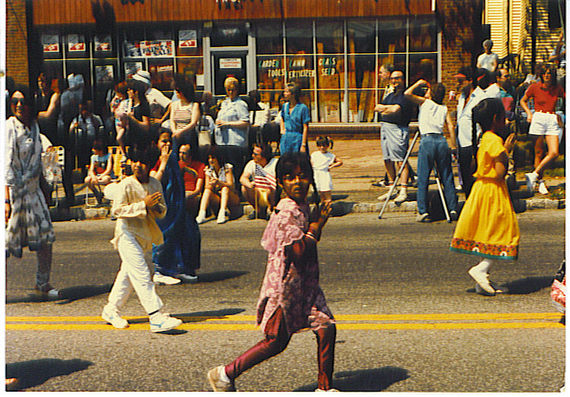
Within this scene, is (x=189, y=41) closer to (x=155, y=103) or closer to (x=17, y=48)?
(x=17, y=48)

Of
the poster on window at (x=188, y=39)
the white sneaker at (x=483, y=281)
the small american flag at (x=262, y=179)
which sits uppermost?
the poster on window at (x=188, y=39)

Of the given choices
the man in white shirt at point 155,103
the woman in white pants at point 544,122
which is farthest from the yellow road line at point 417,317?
the man in white shirt at point 155,103

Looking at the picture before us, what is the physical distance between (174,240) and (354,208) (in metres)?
4.24

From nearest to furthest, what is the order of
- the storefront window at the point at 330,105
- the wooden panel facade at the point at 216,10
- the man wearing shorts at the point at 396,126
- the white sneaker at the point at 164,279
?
the white sneaker at the point at 164,279 < the man wearing shorts at the point at 396,126 < the wooden panel facade at the point at 216,10 < the storefront window at the point at 330,105

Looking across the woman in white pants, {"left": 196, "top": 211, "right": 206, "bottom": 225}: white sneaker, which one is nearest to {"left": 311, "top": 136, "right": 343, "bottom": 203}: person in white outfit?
{"left": 196, "top": 211, "right": 206, "bottom": 225}: white sneaker

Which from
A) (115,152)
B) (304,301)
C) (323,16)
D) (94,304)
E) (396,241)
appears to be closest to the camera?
(304,301)

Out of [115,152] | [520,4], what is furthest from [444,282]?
[520,4]

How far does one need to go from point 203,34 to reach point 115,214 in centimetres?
1101

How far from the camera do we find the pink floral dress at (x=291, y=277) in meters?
5.18

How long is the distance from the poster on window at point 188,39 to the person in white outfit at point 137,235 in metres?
10.6

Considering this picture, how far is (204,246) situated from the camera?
10.3m

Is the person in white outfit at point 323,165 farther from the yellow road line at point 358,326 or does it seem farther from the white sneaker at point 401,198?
the yellow road line at point 358,326

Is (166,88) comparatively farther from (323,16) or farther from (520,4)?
(520,4)

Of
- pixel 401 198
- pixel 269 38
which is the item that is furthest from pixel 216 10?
pixel 401 198
